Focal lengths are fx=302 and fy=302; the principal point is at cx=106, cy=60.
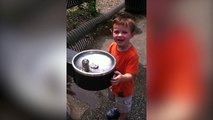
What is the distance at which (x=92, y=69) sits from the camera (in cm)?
71

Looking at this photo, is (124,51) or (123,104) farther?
(123,104)

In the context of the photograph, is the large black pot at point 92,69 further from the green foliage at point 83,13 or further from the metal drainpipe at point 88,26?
the green foliage at point 83,13

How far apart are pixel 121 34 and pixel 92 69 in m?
0.57

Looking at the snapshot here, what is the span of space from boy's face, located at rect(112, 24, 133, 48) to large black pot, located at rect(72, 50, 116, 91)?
0.46 m

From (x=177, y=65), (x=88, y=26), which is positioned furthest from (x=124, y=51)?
(x=88, y=26)

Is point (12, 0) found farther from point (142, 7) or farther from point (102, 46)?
point (142, 7)

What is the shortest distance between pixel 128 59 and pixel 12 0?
940 millimetres

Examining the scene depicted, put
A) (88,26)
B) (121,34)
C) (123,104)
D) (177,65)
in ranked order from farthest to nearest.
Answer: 1. (88,26)
2. (123,104)
3. (121,34)
4. (177,65)

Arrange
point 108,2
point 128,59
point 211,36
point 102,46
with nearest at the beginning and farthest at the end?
point 211,36 < point 128,59 < point 102,46 < point 108,2

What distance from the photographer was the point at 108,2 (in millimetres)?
3729

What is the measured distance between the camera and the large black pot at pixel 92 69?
663 millimetres

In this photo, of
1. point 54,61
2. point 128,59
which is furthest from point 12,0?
point 128,59

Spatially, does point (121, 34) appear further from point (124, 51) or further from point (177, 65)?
point (177, 65)

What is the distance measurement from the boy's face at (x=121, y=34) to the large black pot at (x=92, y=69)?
462 mm
